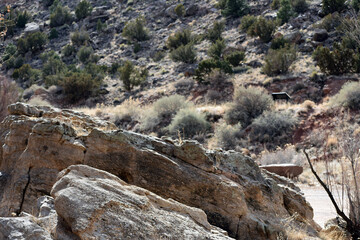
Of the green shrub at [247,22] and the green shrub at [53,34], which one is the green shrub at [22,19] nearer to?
the green shrub at [53,34]

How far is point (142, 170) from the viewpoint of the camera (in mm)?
5992

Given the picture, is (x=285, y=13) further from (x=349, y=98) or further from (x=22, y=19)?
(x=22, y=19)

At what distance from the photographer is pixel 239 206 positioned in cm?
599

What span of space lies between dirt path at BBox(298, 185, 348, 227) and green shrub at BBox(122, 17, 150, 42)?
99.5ft

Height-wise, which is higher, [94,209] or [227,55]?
[94,209]

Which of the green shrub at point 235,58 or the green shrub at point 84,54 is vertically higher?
the green shrub at point 235,58

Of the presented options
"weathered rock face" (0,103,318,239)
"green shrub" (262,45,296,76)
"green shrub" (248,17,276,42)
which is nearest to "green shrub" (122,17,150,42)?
"green shrub" (248,17,276,42)

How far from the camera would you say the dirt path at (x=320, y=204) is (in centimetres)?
899

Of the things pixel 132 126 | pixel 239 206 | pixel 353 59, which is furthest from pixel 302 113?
pixel 239 206

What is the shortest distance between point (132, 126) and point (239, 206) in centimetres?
1759

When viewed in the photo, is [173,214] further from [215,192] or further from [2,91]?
[2,91]

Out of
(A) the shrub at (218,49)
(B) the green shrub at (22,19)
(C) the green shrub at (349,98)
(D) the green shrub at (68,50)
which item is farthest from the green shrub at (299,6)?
(B) the green shrub at (22,19)

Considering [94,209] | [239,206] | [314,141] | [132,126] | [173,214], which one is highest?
[94,209]

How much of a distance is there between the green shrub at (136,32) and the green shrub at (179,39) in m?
4.73
